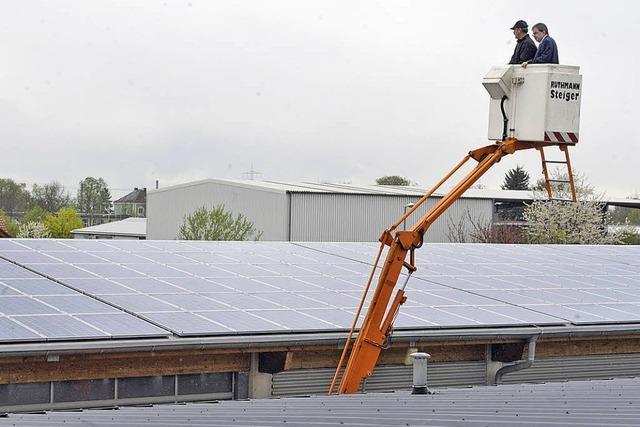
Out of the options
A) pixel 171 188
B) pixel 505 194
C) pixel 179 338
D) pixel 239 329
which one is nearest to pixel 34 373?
pixel 179 338

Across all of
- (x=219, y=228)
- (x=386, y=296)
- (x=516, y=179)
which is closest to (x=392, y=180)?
(x=516, y=179)

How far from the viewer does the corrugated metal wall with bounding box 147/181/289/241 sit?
6266 cm

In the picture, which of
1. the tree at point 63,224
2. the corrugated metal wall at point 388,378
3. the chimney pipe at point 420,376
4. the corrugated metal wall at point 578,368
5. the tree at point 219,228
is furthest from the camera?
the tree at point 63,224

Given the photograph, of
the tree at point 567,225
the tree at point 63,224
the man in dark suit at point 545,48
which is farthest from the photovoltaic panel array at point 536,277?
the tree at point 63,224

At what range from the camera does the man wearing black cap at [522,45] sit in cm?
1638

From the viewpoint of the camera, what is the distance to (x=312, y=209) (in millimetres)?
62812

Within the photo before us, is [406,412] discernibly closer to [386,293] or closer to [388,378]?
[386,293]

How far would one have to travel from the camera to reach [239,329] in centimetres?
1697

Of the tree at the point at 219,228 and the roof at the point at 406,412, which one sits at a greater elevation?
the tree at the point at 219,228

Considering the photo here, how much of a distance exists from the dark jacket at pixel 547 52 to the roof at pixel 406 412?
6.34 meters

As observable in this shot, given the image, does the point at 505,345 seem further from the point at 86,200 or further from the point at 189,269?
the point at 86,200

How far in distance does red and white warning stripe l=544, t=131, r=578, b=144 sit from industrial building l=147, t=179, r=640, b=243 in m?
42.5

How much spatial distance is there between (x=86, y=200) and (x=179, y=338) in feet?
437

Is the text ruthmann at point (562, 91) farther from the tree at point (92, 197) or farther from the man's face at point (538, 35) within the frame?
the tree at point (92, 197)
